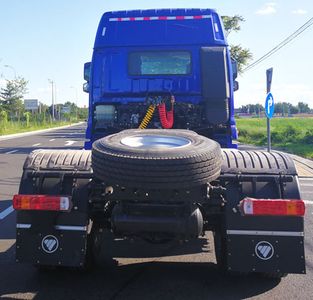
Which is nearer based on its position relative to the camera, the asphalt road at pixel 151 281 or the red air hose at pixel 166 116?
the asphalt road at pixel 151 281

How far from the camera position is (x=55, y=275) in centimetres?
464

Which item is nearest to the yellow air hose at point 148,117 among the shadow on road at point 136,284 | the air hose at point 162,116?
the air hose at point 162,116

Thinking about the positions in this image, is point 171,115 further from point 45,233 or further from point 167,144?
point 45,233

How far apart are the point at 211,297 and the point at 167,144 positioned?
1427 millimetres

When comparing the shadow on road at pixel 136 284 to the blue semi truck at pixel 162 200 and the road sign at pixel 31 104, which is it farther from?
the road sign at pixel 31 104

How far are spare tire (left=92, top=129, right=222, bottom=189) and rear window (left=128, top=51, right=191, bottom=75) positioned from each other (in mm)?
2960

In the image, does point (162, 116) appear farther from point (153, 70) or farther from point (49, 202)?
point (49, 202)

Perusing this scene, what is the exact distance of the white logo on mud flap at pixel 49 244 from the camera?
4.17 m

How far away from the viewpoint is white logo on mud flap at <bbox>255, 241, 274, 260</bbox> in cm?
401

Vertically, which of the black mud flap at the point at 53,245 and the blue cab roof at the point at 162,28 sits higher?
the blue cab roof at the point at 162,28

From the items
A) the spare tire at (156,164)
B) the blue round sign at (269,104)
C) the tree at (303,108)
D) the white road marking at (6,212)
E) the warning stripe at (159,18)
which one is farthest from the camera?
the tree at (303,108)

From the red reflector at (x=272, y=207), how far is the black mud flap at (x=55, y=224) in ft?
4.69

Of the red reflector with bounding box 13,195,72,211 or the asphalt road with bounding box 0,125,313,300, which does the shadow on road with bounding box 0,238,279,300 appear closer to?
the asphalt road with bounding box 0,125,313,300

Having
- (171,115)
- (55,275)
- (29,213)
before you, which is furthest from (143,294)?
(171,115)
